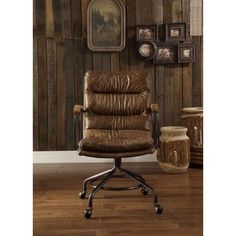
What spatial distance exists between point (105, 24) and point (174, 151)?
1.53 metres

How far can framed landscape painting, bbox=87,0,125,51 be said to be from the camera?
5.16 m

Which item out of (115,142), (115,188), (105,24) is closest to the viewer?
(115,142)

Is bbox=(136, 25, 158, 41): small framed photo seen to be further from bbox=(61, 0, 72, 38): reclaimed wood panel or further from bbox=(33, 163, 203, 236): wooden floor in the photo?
bbox=(33, 163, 203, 236): wooden floor

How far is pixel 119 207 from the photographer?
3547 mm

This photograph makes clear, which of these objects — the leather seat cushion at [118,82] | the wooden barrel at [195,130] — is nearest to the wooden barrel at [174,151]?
the wooden barrel at [195,130]

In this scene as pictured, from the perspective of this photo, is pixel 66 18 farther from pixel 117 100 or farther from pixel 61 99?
pixel 117 100

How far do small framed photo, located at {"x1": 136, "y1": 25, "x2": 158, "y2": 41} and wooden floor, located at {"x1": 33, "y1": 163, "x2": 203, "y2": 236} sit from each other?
4.65 feet

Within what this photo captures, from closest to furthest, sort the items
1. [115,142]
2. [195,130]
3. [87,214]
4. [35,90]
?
1. [87,214]
2. [115,142]
3. [195,130]
4. [35,90]

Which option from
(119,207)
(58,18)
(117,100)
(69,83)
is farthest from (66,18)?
(119,207)

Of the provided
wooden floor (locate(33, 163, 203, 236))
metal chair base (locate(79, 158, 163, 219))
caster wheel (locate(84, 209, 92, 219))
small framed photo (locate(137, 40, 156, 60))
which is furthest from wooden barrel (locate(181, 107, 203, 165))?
caster wheel (locate(84, 209, 92, 219))

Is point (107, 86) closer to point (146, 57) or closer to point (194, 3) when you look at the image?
point (146, 57)

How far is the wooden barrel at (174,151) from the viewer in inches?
186

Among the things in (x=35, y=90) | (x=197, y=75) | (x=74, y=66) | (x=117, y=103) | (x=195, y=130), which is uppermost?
(x=74, y=66)
